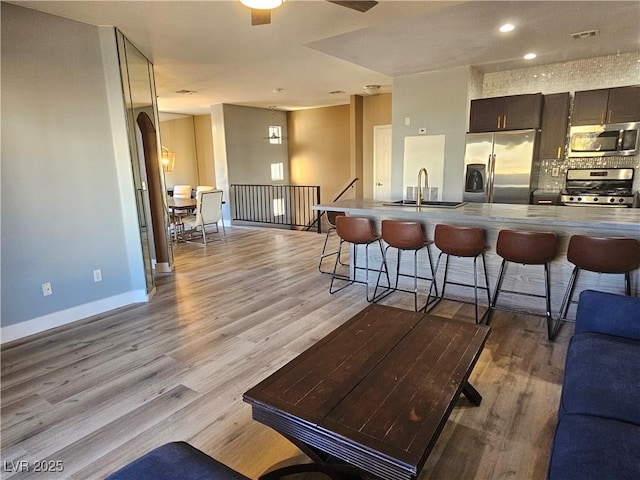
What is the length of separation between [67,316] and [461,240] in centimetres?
A: 364

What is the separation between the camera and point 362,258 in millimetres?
4371

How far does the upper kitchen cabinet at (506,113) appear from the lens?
17.1ft

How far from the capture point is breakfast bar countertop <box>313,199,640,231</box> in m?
2.76

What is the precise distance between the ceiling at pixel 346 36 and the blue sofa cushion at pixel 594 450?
3.15 metres

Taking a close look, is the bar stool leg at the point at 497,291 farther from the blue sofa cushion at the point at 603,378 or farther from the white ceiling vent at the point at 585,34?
the white ceiling vent at the point at 585,34

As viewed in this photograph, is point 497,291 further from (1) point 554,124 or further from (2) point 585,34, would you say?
(1) point 554,124

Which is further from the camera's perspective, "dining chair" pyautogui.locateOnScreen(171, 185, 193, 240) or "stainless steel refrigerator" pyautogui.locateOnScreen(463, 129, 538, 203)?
"dining chair" pyautogui.locateOnScreen(171, 185, 193, 240)

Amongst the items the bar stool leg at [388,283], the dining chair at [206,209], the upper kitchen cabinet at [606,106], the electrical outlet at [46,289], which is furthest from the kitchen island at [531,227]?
the dining chair at [206,209]

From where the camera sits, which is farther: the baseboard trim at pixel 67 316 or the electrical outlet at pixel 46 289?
the electrical outlet at pixel 46 289

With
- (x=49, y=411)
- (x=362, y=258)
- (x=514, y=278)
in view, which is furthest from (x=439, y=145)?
(x=49, y=411)

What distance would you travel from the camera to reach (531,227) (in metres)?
3.21

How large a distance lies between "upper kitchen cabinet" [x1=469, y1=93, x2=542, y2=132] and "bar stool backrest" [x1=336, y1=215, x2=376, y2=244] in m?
2.95

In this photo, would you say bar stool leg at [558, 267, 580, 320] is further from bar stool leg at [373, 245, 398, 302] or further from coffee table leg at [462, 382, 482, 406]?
bar stool leg at [373, 245, 398, 302]

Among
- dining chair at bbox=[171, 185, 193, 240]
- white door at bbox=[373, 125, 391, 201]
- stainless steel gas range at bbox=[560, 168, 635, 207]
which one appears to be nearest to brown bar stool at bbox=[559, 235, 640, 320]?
stainless steel gas range at bbox=[560, 168, 635, 207]
